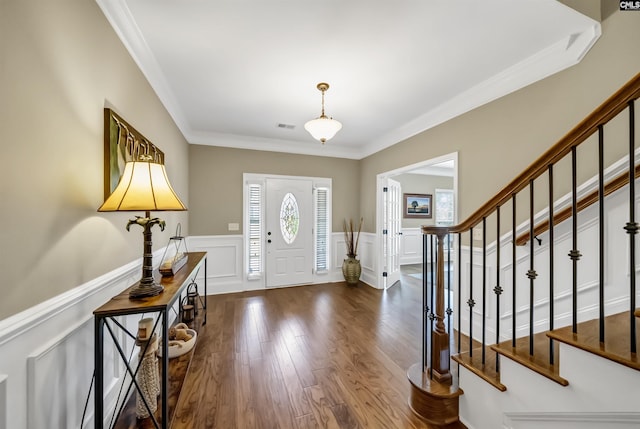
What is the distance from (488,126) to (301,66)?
201cm

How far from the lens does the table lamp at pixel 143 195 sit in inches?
49.3

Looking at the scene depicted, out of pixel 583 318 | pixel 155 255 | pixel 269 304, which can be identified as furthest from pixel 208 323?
pixel 583 318

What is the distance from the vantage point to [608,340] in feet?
3.47

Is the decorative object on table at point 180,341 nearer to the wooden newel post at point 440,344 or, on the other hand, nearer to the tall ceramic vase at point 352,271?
the wooden newel post at point 440,344

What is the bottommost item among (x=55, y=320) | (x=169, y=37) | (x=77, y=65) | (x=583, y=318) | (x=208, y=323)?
(x=208, y=323)

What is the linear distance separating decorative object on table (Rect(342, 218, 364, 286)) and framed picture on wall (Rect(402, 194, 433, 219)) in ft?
8.49

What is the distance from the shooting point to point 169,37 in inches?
76.9

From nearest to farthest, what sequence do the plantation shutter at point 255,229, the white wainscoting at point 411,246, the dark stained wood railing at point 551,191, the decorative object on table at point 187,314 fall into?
the dark stained wood railing at point 551,191, the decorative object on table at point 187,314, the plantation shutter at point 255,229, the white wainscoting at point 411,246

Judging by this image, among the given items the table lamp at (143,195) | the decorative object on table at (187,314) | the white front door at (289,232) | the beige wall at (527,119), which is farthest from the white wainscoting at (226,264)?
the table lamp at (143,195)

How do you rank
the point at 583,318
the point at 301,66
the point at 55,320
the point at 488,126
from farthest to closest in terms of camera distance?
the point at 488,126
the point at 301,66
the point at 583,318
the point at 55,320

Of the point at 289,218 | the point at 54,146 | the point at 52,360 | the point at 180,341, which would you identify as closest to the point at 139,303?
the point at 52,360

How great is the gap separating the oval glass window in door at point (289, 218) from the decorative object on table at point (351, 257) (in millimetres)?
1014

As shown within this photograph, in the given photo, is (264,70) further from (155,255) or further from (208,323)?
(208,323)

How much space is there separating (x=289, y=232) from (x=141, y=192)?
344 cm
